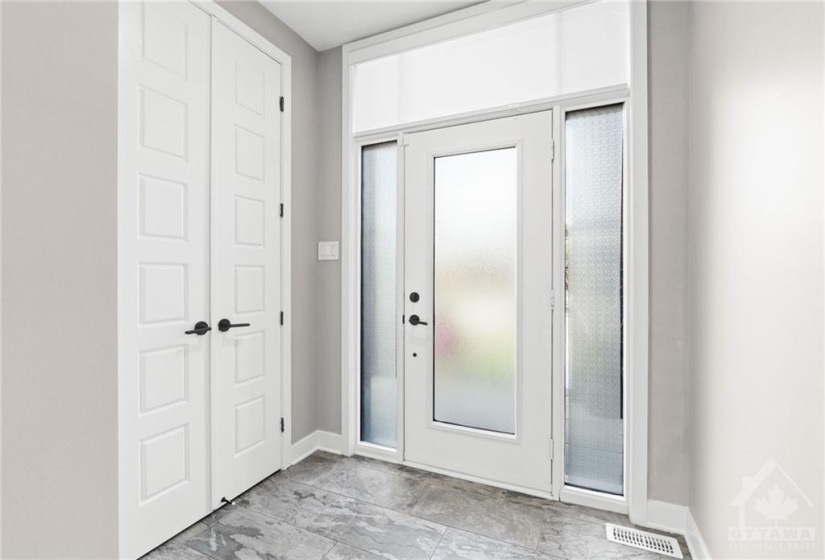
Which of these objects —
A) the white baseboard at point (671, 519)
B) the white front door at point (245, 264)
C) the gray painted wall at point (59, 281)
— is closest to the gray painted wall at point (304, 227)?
the white front door at point (245, 264)

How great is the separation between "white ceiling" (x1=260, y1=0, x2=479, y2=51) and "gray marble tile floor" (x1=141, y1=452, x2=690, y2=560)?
113 inches

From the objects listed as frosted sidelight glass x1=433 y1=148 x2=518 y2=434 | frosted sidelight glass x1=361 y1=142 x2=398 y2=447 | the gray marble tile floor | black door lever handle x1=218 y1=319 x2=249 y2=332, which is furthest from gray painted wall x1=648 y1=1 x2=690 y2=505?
black door lever handle x1=218 y1=319 x2=249 y2=332

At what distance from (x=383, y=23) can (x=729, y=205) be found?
222 cm

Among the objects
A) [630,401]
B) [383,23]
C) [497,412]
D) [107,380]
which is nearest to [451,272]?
[497,412]

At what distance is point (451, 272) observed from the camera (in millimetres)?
2455

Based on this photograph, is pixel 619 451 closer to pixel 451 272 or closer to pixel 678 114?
pixel 451 272

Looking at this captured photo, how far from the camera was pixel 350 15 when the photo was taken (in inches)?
96.0

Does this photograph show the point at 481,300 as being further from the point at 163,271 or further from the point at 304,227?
the point at 163,271

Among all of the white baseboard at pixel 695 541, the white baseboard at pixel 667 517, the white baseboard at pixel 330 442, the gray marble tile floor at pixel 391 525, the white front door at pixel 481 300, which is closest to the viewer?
the white baseboard at pixel 695 541

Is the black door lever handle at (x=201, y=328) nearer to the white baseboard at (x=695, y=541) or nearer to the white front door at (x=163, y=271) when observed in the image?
the white front door at (x=163, y=271)

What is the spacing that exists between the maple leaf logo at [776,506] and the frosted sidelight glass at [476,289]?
1.22m

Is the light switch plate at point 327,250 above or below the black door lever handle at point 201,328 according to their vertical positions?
above

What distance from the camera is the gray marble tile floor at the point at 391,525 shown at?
175 cm

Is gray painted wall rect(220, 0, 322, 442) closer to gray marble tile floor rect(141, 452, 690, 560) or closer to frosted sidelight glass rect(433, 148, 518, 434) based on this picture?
gray marble tile floor rect(141, 452, 690, 560)
